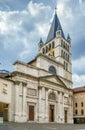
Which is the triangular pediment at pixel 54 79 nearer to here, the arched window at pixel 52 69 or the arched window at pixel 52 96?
the arched window at pixel 52 69

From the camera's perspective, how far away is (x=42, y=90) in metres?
49.4

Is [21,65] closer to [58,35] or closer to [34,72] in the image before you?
[34,72]

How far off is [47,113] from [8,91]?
1183cm

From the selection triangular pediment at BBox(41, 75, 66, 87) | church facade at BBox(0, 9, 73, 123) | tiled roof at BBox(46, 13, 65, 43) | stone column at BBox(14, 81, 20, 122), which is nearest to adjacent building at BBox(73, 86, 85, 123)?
church facade at BBox(0, 9, 73, 123)

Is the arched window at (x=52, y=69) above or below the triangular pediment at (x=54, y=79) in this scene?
above

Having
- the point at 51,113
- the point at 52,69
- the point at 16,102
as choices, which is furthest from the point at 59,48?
the point at 16,102

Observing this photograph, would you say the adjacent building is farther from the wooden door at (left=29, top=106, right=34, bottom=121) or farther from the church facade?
the wooden door at (left=29, top=106, right=34, bottom=121)

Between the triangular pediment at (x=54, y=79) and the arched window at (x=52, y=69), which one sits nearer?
the triangular pediment at (x=54, y=79)

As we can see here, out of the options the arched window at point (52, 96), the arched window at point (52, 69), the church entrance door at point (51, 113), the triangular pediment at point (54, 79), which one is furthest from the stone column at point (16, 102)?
the arched window at point (52, 69)

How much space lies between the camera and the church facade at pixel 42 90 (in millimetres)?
44031

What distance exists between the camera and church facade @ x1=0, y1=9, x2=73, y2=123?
44031 mm

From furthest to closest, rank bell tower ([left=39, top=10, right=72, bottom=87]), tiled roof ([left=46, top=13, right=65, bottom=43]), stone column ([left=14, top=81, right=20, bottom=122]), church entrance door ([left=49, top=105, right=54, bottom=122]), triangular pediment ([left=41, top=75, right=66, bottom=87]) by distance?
tiled roof ([left=46, top=13, right=65, bottom=43]) < bell tower ([left=39, top=10, right=72, bottom=87]) < church entrance door ([left=49, top=105, right=54, bottom=122]) < triangular pediment ([left=41, top=75, right=66, bottom=87]) < stone column ([left=14, top=81, right=20, bottom=122])

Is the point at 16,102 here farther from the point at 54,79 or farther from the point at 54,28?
the point at 54,28

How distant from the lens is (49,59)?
54688mm
